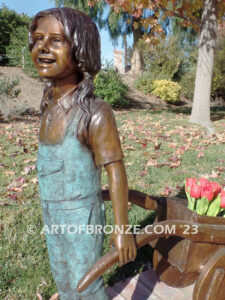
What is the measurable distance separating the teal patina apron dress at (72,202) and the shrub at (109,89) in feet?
33.0

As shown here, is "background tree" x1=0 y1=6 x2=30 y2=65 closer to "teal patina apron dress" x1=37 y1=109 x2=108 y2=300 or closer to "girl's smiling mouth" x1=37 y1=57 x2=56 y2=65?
"girl's smiling mouth" x1=37 y1=57 x2=56 y2=65

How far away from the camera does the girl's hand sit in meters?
1.25

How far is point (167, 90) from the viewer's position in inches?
576

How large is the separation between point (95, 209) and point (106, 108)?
50 centimetres

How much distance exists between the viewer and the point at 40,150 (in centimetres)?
143

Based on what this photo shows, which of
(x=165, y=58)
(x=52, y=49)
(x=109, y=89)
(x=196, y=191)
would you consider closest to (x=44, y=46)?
(x=52, y=49)

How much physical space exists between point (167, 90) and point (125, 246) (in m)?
14.1

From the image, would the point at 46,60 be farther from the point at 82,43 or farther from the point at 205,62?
the point at 205,62

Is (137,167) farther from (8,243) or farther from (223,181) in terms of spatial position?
(8,243)

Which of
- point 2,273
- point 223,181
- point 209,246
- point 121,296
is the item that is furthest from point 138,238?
point 223,181

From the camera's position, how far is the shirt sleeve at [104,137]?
1294 mm

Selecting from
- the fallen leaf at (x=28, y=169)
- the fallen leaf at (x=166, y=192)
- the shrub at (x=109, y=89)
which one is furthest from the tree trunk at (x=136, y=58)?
the fallen leaf at (x=166, y=192)

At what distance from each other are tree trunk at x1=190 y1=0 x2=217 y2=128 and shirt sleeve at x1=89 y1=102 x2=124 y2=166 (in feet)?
23.9

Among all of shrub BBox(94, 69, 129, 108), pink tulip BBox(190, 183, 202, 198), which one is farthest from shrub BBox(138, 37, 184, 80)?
pink tulip BBox(190, 183, 202, 198)
